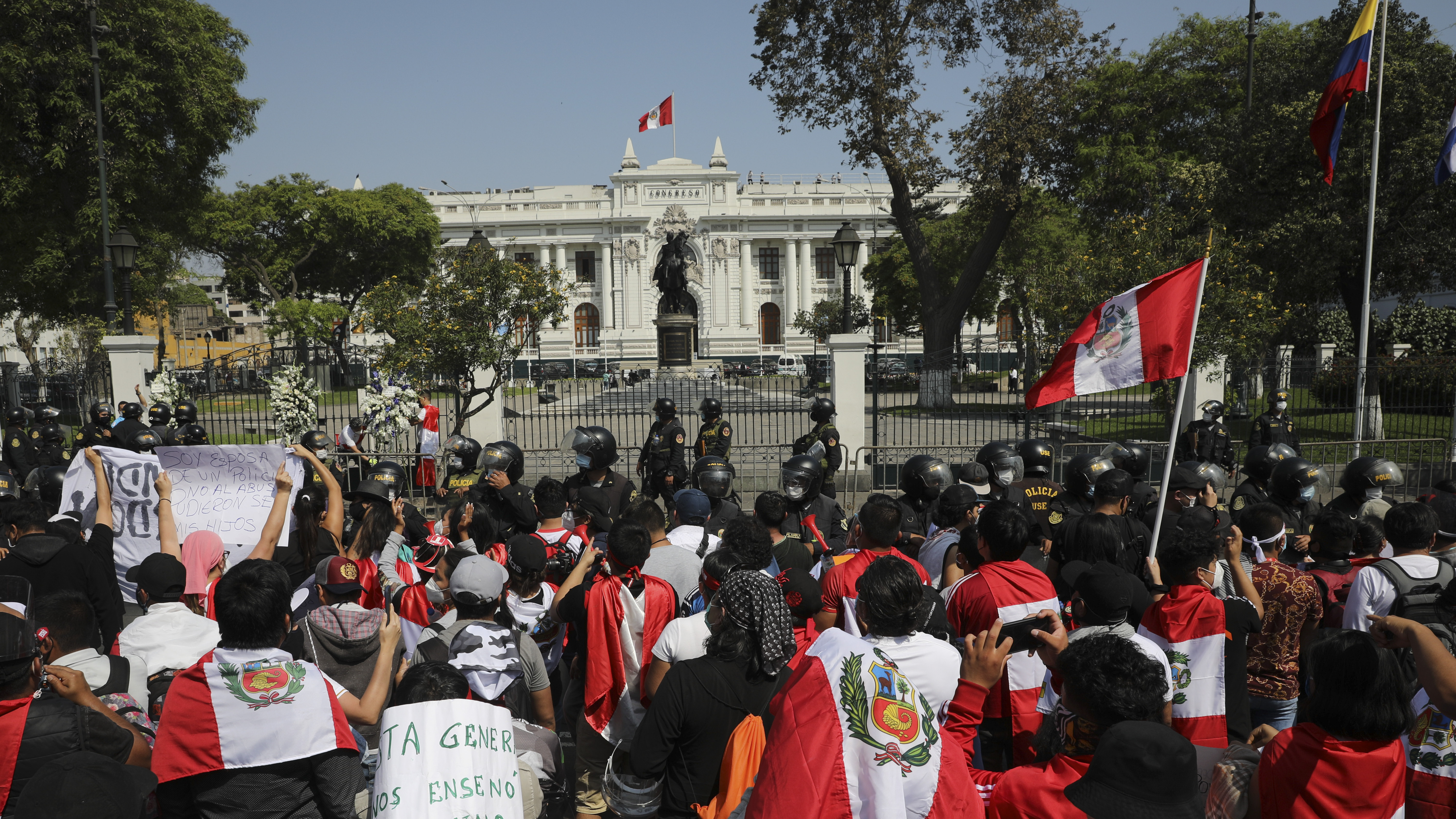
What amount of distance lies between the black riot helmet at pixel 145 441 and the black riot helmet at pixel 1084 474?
23.8 feet

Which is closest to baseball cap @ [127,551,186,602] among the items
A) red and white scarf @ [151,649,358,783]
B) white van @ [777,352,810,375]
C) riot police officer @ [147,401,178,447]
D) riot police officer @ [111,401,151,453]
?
red and white scarf @ [151,649,358,783]

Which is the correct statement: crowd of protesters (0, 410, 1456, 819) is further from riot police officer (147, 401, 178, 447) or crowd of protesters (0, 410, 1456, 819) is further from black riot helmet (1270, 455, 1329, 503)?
riot police officer (147, 401, 178, 447)

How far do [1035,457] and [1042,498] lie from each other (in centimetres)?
51

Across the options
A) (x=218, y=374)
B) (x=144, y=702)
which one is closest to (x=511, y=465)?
(x=144, y=702)

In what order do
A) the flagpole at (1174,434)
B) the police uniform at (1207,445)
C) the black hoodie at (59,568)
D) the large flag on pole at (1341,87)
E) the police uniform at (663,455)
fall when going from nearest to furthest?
1. the black hoodie at (59,568)
2. the flagpole at (1174,434)
3. the police uniform at (663,455)
4. the police uniform at (1207,445)
5. the large flag on pole at (1341,87)

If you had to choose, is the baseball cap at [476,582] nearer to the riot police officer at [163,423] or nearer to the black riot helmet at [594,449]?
the black riot helmet at [594,449]

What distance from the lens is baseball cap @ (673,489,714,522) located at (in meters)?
4.94

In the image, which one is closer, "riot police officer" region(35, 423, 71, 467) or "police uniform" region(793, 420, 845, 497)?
"police uniform" region(793, 420, 845, 497)

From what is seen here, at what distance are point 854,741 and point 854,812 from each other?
0.57 ft

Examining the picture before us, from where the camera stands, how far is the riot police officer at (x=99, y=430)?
9.95 metres

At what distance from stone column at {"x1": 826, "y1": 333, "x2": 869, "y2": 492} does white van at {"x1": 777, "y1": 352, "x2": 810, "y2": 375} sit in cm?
2058

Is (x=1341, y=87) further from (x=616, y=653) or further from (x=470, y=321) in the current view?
(x=616, y=653)

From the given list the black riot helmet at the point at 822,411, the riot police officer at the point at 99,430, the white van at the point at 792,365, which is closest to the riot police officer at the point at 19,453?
the riot police officer at the point at 99,430

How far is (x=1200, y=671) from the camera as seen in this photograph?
326cm
